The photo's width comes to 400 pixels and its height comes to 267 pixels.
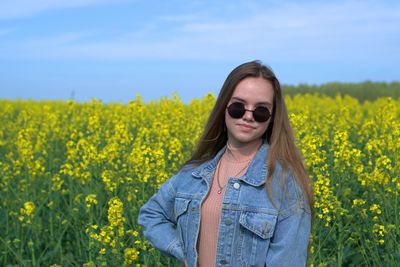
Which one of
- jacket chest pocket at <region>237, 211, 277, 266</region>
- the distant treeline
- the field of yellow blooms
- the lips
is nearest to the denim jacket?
jacket chest pocket at <region>237, 211, 277, 266</region>

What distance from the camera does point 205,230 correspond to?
2.65 metres

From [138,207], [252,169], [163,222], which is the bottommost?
[138,207]

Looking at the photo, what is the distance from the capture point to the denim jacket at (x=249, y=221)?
2.47 metres

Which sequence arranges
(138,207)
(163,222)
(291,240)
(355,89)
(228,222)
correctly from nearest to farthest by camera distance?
(291,240) → (228,222) → (163,222) → (138,207) → (355,89)

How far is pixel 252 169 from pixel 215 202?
209 mm

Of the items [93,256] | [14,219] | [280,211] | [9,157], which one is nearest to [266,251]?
[280,211]

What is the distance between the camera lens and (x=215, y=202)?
2637 mm

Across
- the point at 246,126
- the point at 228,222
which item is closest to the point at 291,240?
the point at 228,222

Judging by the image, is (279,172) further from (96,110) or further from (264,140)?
(96,110)

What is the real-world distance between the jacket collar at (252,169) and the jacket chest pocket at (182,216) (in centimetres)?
13

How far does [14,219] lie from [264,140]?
3495 mm

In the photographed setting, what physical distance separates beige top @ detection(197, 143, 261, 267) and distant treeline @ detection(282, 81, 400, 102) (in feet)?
63.4

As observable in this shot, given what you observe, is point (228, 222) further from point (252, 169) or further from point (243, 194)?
point (252, 169)

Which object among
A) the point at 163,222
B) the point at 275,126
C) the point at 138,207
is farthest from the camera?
the point at 138,207
